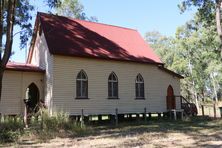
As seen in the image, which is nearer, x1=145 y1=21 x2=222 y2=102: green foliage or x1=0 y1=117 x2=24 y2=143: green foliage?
x1=0 y1=117 x2=24 y2=143: green foliage

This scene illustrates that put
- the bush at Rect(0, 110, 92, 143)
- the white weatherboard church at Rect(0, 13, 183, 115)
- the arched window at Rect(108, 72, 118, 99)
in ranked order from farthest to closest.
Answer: the arched window at Rect(108, 72, 118, 99) → the white weatherboard church at Rect(0, 13, 183, 115) → the bush at Rect(0, 110, 92, 143)

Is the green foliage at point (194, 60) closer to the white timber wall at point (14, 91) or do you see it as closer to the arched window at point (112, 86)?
the arched window at point (112, 86)

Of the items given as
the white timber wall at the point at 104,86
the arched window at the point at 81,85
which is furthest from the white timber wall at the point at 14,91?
the arched window at the point at 81,85

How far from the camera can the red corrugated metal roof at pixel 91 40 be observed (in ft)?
78.1

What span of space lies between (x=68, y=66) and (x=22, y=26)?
436 cm

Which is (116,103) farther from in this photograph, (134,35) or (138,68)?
(134,35)

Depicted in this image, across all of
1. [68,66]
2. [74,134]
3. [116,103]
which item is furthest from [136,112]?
[74,134]

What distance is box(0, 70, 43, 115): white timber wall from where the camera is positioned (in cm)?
2184

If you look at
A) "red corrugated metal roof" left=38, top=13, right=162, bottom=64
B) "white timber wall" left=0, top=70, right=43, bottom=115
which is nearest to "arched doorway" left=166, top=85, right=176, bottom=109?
"red corrugated metal roof" left=38, top=13, right=162, bottom=64

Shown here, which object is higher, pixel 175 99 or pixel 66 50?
pixel 66 50

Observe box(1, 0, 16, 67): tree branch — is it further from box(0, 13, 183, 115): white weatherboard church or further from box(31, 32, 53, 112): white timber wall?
box(31, 32, 53, 112): white timber wall

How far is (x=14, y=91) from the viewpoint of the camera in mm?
22297

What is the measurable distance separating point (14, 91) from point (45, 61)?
10.9 feet

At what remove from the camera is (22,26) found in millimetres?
21406
